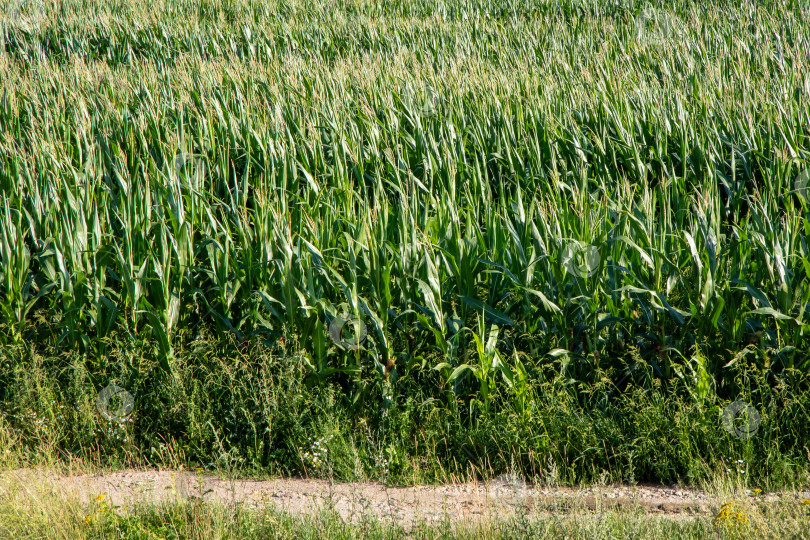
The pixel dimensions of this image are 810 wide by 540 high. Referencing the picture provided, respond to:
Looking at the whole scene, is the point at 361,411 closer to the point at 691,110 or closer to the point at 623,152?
the point at 623,152

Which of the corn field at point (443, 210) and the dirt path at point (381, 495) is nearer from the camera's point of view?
the dirt path at point (381, 495)

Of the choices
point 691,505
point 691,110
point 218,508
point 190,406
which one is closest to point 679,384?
point 691,505

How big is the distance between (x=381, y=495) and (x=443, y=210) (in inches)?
73.5

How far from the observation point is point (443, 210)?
4.14 metres

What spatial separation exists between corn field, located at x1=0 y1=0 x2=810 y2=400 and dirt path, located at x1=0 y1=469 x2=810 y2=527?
20.7 inches

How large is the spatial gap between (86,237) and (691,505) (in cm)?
375

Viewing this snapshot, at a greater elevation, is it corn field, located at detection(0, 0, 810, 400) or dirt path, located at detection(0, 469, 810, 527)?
corn field, located at detection(0, 0, 810, 400)

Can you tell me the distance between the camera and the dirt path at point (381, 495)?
2725 millimetres

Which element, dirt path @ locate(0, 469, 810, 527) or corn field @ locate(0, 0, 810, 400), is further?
corn field @ locate(0, 0, 810, 400)

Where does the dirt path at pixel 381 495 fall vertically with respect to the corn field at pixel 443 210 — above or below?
below

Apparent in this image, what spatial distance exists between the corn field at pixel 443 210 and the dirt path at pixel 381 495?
53 centimetres

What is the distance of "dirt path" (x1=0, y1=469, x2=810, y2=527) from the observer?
2.72 m

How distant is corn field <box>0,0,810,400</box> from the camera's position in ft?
11.0

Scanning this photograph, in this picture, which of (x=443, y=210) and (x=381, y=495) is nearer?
(x=381, y=495)
